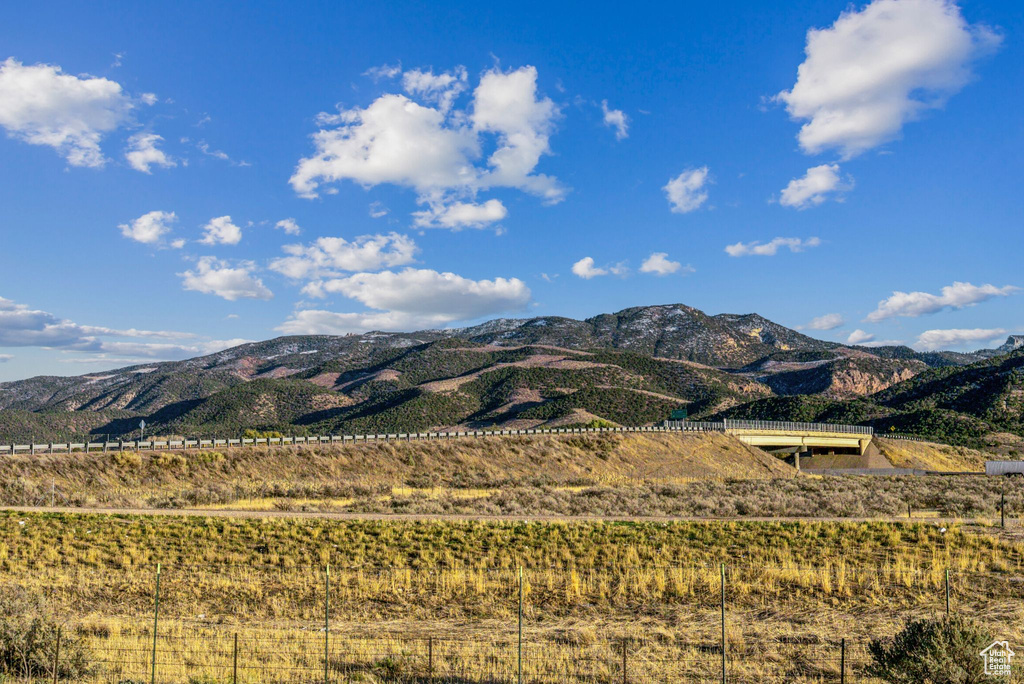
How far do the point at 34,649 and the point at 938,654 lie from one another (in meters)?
16.9

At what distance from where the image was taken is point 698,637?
16938 millimetres

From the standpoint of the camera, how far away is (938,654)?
39.1 ft

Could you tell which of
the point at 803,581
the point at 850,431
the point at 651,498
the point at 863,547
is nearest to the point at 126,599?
the point at 803,581

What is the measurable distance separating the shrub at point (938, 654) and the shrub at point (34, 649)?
1536 cm

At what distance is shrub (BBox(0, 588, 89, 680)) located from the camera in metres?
13.2

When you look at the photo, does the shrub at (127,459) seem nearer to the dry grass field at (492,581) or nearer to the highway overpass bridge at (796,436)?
the dry grass field at (492,581)

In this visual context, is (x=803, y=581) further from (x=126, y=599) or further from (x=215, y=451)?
(x=215, y=451)

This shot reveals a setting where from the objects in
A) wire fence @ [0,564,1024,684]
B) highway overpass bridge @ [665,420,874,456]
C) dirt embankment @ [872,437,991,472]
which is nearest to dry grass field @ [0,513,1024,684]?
wire fence @ [0,564,1024,684]

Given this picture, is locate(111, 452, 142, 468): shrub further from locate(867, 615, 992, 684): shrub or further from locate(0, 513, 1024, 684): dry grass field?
locate(867, 615, 992, 684): shrub

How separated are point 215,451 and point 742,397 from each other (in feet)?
535

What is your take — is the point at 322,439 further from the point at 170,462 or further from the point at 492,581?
the point at 492,581

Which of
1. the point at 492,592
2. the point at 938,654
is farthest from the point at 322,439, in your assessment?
the point at 938,654

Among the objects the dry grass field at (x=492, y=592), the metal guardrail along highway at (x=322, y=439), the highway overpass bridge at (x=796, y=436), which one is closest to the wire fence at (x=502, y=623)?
the dry grass field at (x=492, y=592)

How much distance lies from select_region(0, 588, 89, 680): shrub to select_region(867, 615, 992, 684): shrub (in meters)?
15.4
